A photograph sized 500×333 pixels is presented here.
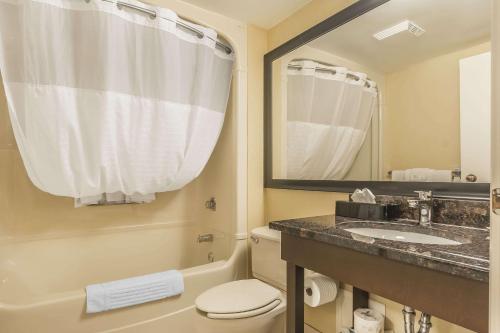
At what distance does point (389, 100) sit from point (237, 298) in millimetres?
1248

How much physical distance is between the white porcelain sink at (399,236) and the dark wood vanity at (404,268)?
9 centimetres

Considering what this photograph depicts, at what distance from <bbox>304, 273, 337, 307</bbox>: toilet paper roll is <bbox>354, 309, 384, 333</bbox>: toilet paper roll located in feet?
0.45

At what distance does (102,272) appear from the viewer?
206 cm

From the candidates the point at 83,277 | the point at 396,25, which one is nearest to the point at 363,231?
the point at 396,25

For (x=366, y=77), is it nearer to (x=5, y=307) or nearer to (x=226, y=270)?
(x=226, y=270)

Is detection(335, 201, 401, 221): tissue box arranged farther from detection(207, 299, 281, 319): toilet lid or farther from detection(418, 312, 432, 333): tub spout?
detection(207, 299, 281, 319): toilet lid

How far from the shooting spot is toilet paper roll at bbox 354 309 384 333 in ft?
3.90

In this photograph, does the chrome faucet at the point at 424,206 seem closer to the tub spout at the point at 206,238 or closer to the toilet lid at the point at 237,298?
the toilet lid at the point at 237,298

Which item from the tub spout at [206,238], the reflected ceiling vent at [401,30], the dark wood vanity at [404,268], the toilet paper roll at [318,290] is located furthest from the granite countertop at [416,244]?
the tub spout at [206,238]

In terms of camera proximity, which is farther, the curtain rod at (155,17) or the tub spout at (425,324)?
the curtain rod at (155,17)

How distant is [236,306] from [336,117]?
1.17 metres

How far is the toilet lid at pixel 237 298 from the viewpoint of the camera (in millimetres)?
1310

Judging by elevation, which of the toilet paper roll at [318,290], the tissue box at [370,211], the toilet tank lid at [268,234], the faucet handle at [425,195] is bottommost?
the toilet paper roll at [318,290]

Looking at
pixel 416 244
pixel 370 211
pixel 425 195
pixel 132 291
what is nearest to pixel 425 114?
pixel 425 195
